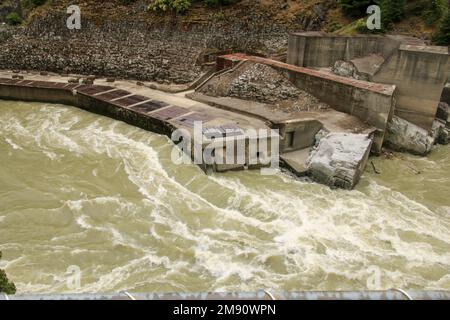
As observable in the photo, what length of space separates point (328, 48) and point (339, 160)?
392 inches

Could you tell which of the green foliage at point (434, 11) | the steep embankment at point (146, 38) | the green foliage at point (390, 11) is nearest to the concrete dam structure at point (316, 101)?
the steep embankment at point (146, 38)

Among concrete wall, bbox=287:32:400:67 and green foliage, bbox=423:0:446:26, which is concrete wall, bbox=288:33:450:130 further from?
green foliage, bbox=423:0:446:26

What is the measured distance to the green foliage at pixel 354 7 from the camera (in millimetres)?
26406

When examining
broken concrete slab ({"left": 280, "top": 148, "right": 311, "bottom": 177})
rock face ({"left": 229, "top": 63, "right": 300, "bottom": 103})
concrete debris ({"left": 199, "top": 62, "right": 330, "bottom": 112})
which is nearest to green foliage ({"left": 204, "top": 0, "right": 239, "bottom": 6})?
concrete debris ({"left": 199, "top": 62, "right": 330, "bottom": 112})

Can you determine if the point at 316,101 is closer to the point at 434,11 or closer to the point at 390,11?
the point at 390,11

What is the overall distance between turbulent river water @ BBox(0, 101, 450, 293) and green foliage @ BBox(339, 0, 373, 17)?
42.8ft

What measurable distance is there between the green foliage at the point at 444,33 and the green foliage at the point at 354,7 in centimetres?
518

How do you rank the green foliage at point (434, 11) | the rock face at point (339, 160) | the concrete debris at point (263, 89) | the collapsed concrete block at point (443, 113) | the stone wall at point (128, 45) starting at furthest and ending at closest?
the stone wall at point (128, 45) → the green foliage at point (434, 11) → the collapsed concrete block at point (443, 113) → the concrete debris at point (263, 89) → the rock face at point (339, 160)

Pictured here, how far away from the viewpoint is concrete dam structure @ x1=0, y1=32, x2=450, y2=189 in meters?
17.2

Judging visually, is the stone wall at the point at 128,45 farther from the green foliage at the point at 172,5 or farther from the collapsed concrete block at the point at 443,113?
the collapsed concrete block at the point at 443,113

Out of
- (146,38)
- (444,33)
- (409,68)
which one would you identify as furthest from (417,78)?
(146,38)

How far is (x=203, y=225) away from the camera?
13.2 meters

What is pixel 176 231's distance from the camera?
505 inches
